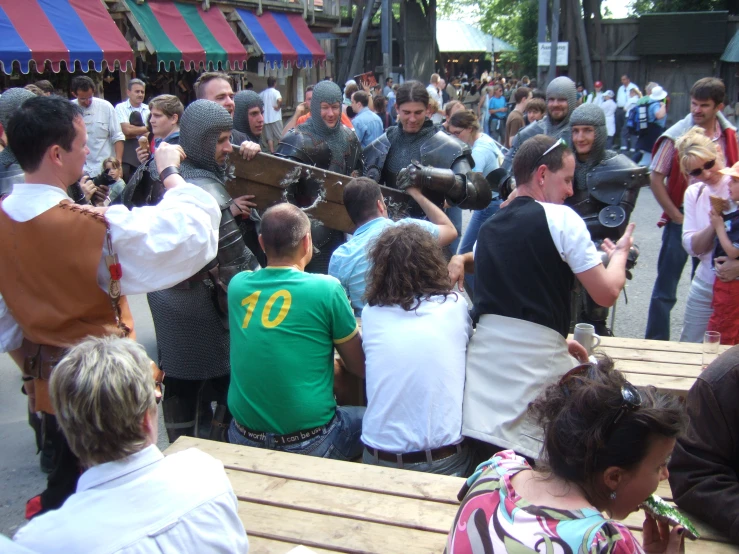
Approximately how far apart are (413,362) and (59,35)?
1006cm


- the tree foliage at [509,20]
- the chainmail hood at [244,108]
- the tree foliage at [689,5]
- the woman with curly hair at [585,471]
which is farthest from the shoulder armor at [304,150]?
the tree foliage at [509,20]

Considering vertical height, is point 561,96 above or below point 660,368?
above

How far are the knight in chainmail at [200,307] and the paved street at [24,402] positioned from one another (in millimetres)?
579

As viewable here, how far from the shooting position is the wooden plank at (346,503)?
199 cm

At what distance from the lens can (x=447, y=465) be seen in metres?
2.49

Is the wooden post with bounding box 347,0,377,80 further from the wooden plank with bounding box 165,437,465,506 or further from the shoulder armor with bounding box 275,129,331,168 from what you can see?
the wooden plank with bounding box 165,437,465,506

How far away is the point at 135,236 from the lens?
2.14 metres

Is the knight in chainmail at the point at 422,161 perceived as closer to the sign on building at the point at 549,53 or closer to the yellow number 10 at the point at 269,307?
the yellow number 10 at the point at 269,307

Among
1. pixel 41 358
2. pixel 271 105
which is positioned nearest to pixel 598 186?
pixel 41 358

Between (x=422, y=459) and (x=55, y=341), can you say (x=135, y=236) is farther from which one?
(x=422, y=459)

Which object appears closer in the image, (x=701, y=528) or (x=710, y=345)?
(x=701, y=528)

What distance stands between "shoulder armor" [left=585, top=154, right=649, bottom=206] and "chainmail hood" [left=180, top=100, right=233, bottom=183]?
2.09 meters

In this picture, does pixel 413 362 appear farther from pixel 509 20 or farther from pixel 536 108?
pixel 509 20

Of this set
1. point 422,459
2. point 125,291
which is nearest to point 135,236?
point 125,291
